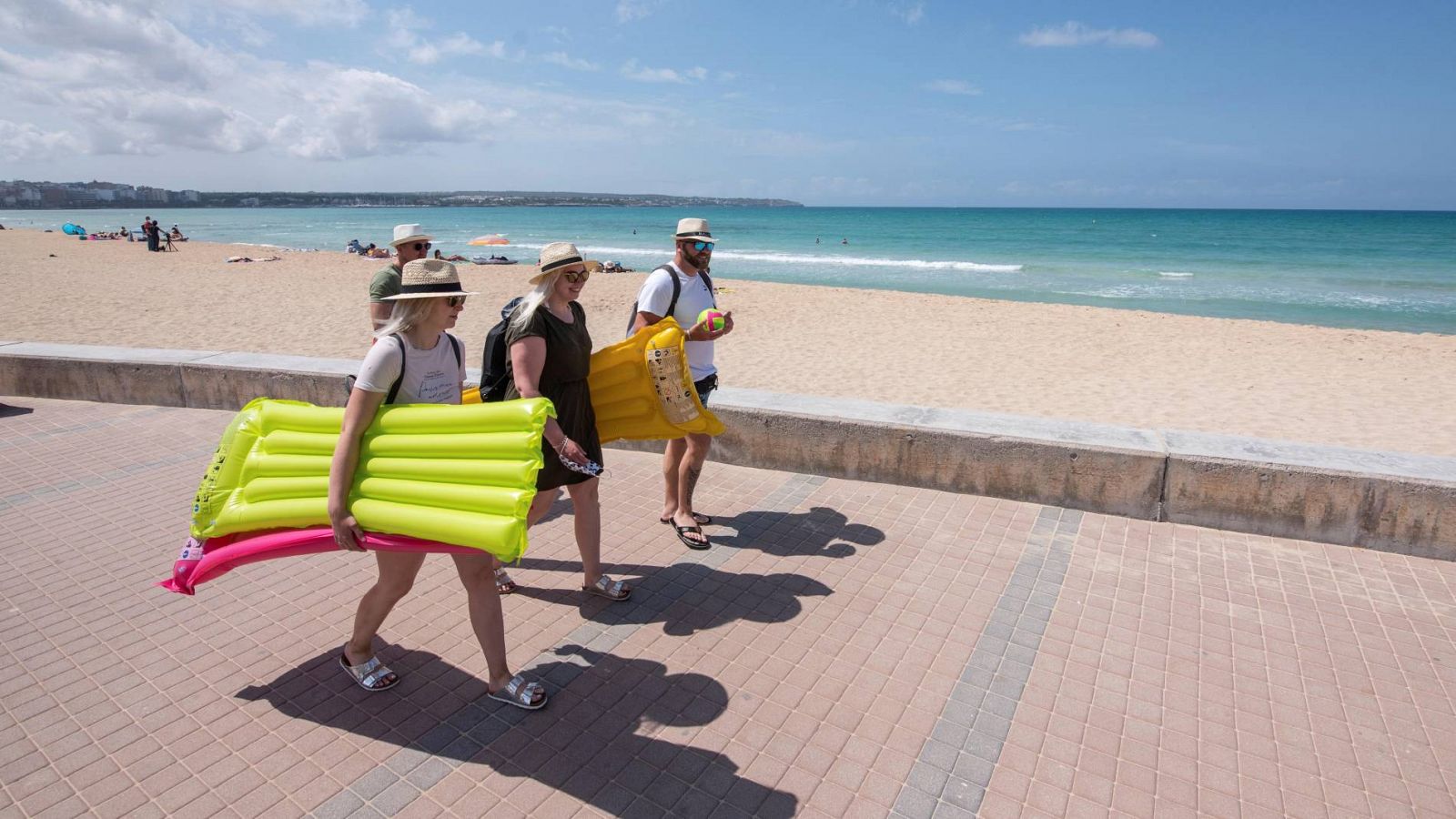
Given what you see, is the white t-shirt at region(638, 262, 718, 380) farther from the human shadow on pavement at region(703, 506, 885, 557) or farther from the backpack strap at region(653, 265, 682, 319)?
the human shadow on pavement at region(703, 506, 885, 557)

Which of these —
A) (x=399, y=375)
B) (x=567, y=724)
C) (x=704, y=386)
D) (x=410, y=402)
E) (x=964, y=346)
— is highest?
(x=399, y=375)

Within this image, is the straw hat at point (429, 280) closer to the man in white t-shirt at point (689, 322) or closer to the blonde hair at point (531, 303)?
the blonde hair at point (531, 303)

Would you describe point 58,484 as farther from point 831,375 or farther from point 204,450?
point 831,375

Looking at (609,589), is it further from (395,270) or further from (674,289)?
(395,270)

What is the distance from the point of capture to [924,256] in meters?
44.6

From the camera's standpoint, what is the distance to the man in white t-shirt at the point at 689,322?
4.15m

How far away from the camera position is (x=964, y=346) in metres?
13.7

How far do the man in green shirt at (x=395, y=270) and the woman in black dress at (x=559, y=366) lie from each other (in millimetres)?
1104

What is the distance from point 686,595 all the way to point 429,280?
1.96 meters

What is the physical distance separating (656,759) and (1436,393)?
40.7 feet

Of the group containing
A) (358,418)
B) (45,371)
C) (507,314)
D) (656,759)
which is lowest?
(656,759)

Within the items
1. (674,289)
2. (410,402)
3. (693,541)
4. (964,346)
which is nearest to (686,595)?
(693,541)

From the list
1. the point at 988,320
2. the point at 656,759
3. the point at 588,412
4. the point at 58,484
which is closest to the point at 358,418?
the point at 588,412

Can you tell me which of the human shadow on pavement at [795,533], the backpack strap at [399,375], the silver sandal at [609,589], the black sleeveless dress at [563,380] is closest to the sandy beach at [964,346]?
the human shadow on pavement at [795,533]
